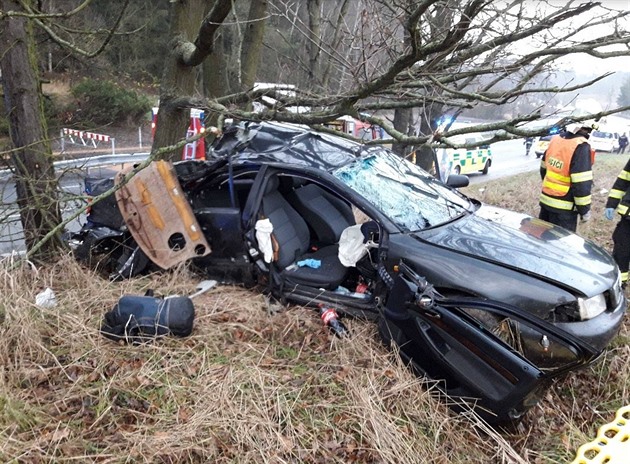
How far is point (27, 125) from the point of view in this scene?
453cm

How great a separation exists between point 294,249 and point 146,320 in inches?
52.8

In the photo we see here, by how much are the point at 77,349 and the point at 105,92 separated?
60.3 ft

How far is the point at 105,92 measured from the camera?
62.5 ft

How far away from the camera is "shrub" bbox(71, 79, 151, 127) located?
59.5 ft

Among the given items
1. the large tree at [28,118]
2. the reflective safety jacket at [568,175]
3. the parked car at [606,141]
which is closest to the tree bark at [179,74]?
the large tree at [28,118]

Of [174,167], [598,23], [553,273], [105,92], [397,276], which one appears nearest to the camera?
[553,273]

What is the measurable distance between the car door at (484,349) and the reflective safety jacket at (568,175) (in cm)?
274

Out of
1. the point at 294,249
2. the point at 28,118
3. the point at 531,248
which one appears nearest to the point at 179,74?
the point at 28,118

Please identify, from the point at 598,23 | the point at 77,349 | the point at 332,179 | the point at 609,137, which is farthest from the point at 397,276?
the point at 609,137

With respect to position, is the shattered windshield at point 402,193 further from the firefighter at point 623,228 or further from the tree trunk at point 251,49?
the tree trunk at point 251,49

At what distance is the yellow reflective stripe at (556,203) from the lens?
5027 mm

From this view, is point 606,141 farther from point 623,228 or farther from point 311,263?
point 311,263

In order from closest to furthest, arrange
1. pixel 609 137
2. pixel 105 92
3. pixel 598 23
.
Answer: pixel 598 23 → pixel 105 92 → pixel 609 137

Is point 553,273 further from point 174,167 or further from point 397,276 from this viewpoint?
point 174,167
